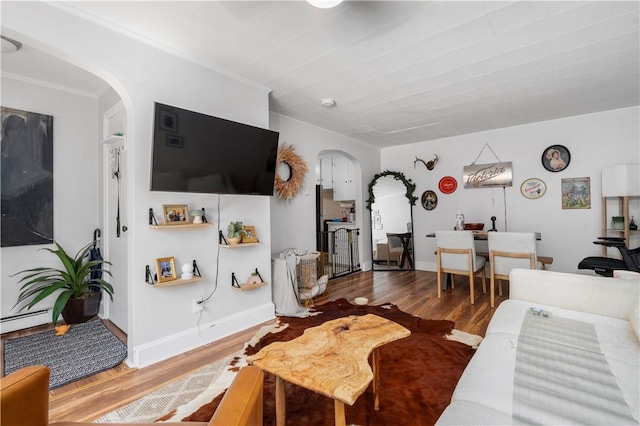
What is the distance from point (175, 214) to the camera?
2.36 meters

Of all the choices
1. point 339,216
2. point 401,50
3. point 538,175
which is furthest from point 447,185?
point 401,50

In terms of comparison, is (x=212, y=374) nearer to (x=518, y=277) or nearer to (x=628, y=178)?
(x=518, y=277)

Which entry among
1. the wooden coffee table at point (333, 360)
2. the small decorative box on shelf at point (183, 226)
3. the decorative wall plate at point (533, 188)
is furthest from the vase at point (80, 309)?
the decorative wall plate at point (533, 188)

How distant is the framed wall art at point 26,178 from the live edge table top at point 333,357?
3031 millimetres

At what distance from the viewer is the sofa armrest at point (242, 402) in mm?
815

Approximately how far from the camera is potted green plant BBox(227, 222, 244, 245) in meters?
2.69

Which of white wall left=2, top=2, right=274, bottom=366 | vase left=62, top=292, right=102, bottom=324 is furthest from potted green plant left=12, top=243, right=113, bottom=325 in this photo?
white wall left=2, top=2, right=274, bottom=366

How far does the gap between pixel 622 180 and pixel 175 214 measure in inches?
205

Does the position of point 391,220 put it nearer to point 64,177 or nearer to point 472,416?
point 472,416

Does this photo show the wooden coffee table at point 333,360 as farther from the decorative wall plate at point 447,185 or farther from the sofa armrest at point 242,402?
the decorative wall plate at point 447,185

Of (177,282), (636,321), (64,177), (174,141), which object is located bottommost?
(636,321)

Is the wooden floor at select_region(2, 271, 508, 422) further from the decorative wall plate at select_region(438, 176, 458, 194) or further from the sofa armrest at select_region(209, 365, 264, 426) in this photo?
the decorative wall plate at select_region(438, 176, 458, 194)

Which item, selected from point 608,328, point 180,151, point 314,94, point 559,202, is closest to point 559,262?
point 559,202

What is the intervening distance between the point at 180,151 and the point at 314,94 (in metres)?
1.73
